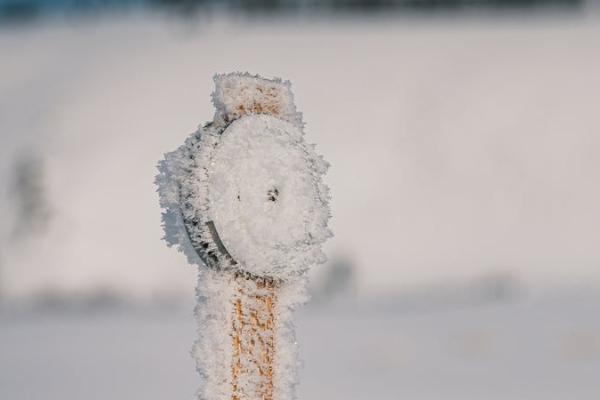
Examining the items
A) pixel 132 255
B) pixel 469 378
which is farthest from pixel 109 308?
pixel 469 378

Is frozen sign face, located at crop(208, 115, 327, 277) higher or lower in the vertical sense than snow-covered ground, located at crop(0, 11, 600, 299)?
lower

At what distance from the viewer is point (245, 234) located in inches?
52.8

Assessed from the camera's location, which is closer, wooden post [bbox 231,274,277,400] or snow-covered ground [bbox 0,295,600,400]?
wooden post [bbox 231,274,277,400]

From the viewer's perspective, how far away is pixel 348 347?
9312 millimetres

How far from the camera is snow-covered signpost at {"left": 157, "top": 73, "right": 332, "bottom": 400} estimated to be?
1.36 m

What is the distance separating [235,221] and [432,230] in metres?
20.6

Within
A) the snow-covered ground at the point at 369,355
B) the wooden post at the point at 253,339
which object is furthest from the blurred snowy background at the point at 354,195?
the wooden post at the point at 253,339

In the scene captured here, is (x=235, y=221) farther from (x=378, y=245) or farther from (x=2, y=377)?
(x=378, y=245)

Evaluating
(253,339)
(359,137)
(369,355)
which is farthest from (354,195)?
(253,339)

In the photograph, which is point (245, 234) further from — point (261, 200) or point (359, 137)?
point (359, 137)

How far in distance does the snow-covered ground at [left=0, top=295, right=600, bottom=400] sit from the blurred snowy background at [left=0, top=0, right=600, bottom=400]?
5cm

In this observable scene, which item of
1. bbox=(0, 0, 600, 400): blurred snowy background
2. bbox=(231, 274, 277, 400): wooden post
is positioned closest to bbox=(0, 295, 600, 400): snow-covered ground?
bbox=(0, 0, 600, 400): blurred snowy background

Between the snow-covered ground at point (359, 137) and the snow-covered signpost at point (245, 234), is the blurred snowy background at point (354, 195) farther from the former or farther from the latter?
the snow-covered signpost at point (245, 234)

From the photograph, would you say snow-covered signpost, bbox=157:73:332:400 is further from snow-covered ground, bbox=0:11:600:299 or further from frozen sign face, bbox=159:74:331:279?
snow-covered ground, bbox=0:11:600:299
